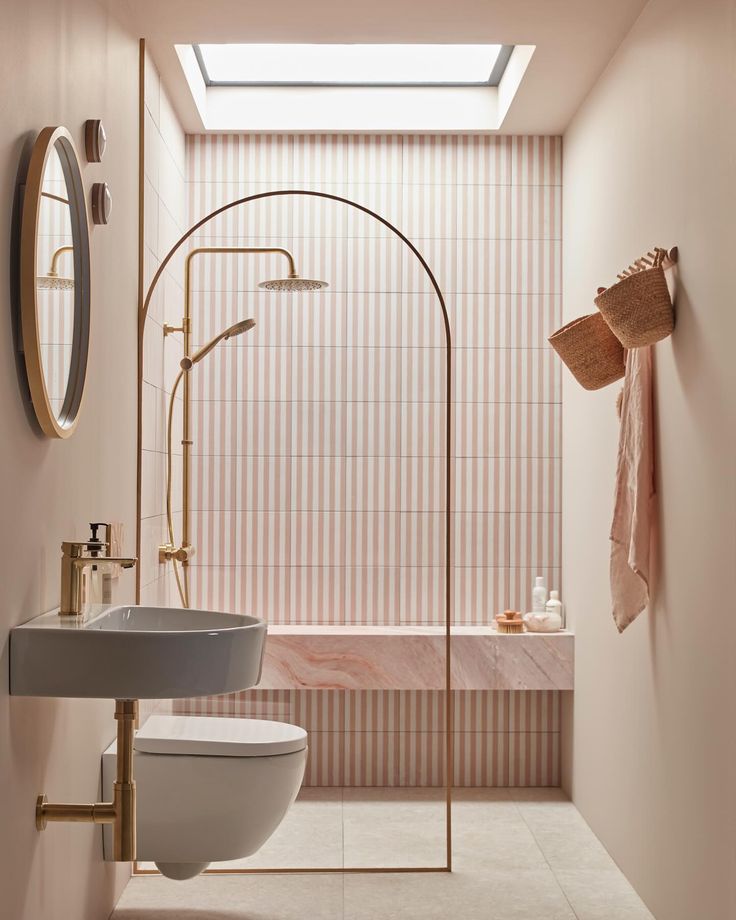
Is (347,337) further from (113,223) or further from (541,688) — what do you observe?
(541,688)

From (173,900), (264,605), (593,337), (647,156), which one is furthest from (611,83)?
(173,900)

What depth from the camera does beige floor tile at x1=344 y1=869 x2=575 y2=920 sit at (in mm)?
2809

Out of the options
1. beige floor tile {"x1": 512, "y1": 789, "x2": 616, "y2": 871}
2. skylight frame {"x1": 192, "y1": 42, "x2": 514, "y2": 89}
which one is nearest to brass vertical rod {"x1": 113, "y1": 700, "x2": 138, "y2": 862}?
beige floor tile {"x1": 512, "y1": 789, "x2": 616, "y2": 871}

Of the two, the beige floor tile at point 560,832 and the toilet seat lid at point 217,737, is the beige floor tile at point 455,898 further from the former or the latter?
the toilet seat lid at point 217,737

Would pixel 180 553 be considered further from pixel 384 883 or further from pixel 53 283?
pixel 384 883

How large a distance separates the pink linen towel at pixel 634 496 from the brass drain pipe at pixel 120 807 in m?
1.38

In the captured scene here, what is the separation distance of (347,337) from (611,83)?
1309 mm

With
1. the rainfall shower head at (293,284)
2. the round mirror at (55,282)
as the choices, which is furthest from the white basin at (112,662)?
the rainfall shower head at (293,284)

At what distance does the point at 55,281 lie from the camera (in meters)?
2.19

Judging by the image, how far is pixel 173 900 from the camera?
114 inches

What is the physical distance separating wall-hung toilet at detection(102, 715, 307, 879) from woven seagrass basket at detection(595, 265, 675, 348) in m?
1.41

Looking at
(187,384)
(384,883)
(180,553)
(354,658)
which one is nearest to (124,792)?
(180,553)

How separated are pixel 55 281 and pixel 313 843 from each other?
68.4 inches

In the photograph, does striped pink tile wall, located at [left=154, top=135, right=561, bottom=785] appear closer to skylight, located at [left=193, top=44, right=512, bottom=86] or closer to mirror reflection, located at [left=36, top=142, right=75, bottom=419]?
mirror reflection, located at [left=36, top=142, right=75, bottom=419]
